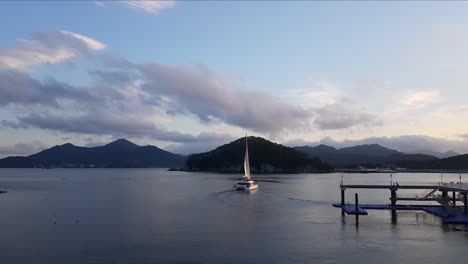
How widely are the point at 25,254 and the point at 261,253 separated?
16.8 m

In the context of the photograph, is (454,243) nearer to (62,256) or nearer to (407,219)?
(407,219)

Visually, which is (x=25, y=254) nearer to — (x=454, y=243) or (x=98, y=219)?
(x=98, y=219)

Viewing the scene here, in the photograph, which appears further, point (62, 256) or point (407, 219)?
point (407, 219)

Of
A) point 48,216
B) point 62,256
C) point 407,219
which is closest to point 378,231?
point 407,219

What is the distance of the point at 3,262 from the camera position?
32562mm

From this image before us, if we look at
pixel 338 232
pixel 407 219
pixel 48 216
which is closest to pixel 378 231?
pixel 338 232

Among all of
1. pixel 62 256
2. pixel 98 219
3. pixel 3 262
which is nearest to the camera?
pixel 3 262

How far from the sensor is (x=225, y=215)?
61688 millimetres

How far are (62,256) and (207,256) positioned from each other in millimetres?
10111

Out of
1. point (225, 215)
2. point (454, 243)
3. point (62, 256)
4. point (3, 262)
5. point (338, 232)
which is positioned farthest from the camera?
point (225, 215)

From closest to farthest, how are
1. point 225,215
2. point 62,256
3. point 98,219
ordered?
point 62,256, point 98,219, point 225,215

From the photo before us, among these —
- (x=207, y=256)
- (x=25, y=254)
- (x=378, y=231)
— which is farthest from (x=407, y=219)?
(x=25, y=254)

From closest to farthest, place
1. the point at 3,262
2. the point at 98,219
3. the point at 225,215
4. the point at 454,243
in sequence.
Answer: the point at 3,262 < the point at 454,243 < the point at 98,219 < the point at 225,215

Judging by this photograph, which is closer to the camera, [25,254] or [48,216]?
[25,254]
